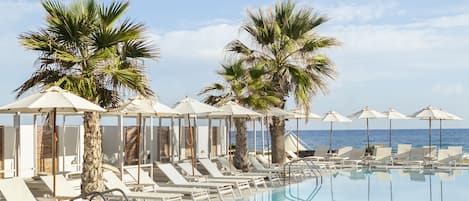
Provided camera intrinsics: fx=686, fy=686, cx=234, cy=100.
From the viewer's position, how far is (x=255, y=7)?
2042 centimetres

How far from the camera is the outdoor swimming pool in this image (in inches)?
621

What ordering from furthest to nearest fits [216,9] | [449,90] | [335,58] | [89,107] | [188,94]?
[449,90]
[216,9]
[335,58]
[188,94]
[89,107]

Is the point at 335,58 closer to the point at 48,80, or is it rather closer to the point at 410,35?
the point at 410,35

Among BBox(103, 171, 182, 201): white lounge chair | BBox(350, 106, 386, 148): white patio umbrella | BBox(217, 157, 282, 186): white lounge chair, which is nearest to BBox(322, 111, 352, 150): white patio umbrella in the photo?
BBox(350, 106, 386, 148): white patio umbrella

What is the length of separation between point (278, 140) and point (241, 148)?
293cm

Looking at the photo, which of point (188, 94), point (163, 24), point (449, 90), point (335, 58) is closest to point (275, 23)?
point (335, 58)

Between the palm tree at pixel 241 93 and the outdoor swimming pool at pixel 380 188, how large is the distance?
1917mm

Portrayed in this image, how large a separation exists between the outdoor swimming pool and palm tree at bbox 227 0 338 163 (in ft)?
9.78

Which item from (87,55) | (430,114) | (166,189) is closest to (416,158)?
(430,114)

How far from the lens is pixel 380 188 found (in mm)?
17781

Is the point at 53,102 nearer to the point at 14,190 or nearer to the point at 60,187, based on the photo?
the point at 14,190

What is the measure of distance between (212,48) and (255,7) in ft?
20.1

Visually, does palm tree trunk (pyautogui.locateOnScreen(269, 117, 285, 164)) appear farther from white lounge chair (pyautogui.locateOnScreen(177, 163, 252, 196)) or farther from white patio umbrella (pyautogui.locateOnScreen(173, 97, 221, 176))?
white patio umbrella (pyautogui.locateOnScreen(173, 97, 221, 176))

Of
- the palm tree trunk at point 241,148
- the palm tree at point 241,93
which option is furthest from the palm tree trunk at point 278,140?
the palm tree trunk at point 241,148
